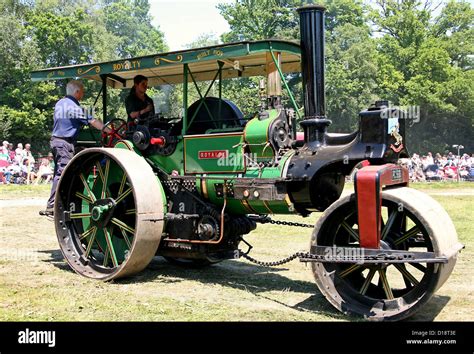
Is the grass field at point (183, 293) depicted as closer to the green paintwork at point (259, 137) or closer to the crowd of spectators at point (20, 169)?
the green paintwork at point (259, 137)

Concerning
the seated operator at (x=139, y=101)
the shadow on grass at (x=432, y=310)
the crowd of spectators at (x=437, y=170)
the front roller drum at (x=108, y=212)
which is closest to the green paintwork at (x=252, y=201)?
the front roller drum at (x=108, y=212)

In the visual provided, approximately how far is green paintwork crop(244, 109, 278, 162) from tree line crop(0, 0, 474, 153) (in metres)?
29.2

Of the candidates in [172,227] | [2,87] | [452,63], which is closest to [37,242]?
[172,227]

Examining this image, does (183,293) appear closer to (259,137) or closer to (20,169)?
(259,137)

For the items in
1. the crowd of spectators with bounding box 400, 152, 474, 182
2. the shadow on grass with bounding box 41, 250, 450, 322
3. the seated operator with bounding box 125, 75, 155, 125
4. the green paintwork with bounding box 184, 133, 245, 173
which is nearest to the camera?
the shadow on grass with bounding box 41, 250, 450, 322

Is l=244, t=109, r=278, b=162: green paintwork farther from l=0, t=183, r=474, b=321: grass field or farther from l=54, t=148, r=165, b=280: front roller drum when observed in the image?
l=0, t=183, r=474, b=321: grass field

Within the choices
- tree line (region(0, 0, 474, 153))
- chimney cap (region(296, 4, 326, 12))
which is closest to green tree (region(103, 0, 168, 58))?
tree line (region(0, 0, 474, 153))

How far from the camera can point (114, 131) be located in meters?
7.12

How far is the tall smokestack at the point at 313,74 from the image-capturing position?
223 inches

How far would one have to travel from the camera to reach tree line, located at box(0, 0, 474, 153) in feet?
112

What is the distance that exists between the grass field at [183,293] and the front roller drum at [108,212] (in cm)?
25

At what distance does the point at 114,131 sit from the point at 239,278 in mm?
2282

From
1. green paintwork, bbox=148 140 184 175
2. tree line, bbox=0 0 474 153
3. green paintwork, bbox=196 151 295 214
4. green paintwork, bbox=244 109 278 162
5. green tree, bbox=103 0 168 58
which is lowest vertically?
green paintwork, bbox=196 151 295 214

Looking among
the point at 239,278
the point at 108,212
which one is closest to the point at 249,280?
the point at 239,278
